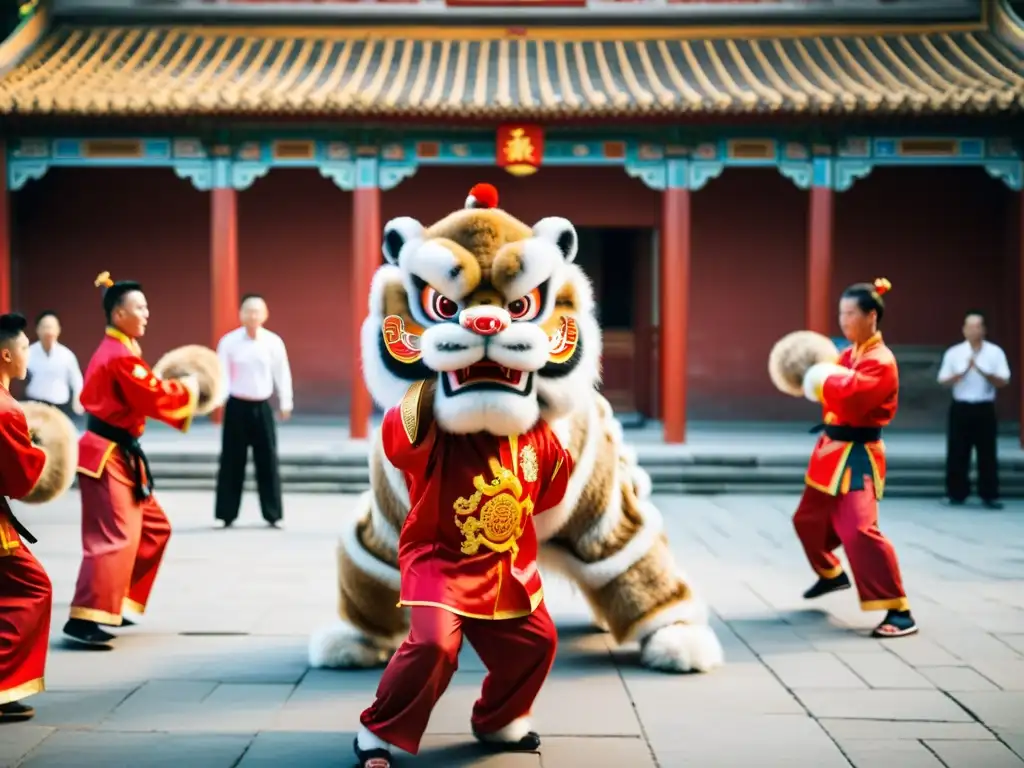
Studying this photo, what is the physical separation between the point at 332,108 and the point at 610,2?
3904 millimetres

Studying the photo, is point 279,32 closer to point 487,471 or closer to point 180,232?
point 180,232

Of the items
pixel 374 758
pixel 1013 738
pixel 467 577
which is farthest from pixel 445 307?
pixel 1013 738

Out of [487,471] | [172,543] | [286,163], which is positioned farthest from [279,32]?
[487,471]

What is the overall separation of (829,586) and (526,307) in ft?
8.79

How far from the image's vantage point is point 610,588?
4133 millimetres

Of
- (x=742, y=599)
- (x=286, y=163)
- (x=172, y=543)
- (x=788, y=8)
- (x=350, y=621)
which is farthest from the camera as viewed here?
(x=788, y=8)

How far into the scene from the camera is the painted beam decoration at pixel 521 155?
11000 millimetres

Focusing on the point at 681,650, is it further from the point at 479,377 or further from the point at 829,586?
the point at 479,377

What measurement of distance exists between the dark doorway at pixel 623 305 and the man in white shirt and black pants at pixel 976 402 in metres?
4.68

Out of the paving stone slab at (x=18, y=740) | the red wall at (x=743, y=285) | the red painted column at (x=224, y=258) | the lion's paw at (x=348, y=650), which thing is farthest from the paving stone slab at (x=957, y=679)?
the red wall at (x=743, y=285)

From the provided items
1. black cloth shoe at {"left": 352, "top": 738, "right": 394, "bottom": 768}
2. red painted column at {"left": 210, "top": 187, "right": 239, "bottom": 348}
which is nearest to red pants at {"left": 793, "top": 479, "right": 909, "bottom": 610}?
black cloth shoe at {"left": 352, "top": 738, "right": 394, "bottom": 768}

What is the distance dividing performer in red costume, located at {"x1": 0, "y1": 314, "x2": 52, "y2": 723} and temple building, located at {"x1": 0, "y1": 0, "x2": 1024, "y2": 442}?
7.21 meters

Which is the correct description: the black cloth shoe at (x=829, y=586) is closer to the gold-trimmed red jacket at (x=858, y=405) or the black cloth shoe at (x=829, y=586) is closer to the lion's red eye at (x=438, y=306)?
the gold-trimmed red jacket at (x=858, y=405)

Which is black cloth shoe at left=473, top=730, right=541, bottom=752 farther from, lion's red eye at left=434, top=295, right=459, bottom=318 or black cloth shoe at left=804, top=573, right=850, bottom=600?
black cloth shoe at left=804, top=573, right=850, bottom=600
